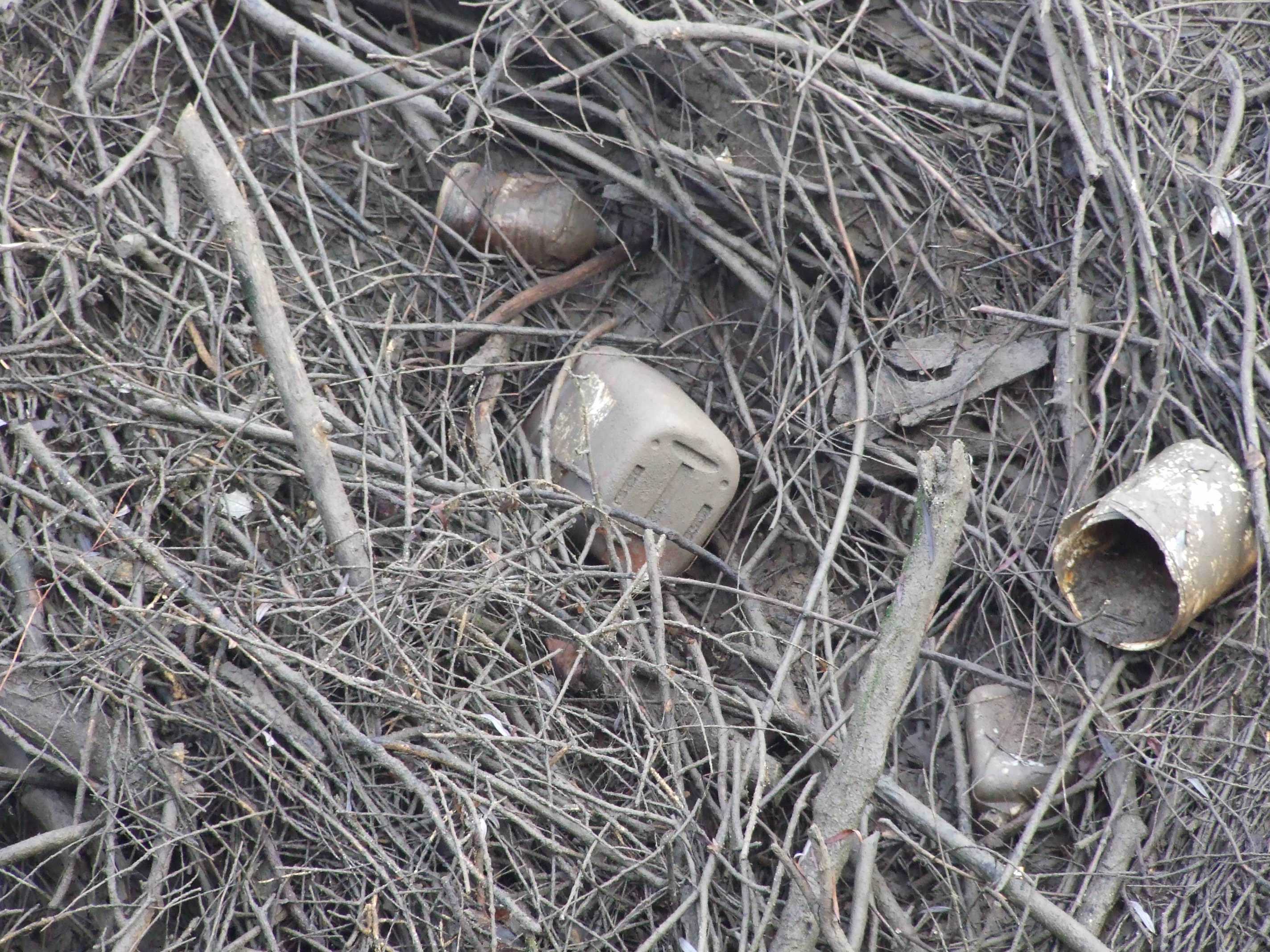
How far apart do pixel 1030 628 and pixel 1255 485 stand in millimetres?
649

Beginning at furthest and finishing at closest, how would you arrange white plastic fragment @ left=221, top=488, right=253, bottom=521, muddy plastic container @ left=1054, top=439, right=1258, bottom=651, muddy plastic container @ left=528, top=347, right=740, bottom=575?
muddy plastic container @ left=528, top=347, right=740, bottom=575 → white plastic fragment @ left=221, top=488, right=253, bottom=521 → muddy plastic container @ left=1054, top=439, right=1258, bottom=651

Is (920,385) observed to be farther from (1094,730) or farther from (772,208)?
(1094,730)

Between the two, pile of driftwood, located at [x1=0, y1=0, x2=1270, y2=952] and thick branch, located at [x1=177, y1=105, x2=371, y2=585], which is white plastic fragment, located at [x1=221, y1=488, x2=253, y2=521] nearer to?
pile of driftwood, located at [x1=0, y1=0, x2=1270, y2=952]

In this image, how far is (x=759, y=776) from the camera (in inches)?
89.9

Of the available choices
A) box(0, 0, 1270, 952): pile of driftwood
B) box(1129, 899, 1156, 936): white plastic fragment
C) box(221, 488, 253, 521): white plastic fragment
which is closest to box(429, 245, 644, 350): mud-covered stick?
box(0, 0, 1270, 952): pile of driftwood

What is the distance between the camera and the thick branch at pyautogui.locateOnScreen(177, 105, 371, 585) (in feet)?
6.70

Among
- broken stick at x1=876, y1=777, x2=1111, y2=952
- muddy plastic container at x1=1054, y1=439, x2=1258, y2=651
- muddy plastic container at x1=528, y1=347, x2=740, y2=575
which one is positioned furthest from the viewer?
muddy plastic container at x1=528, y1=347, x2=740, y2=575

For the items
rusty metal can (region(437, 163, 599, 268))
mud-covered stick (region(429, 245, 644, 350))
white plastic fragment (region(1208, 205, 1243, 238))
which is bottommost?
mud-covered stick (region(429, 245, 644, 350))

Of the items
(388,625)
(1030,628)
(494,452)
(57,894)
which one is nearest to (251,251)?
(388,625)

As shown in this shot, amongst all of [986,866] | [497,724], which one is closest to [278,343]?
[497,724]

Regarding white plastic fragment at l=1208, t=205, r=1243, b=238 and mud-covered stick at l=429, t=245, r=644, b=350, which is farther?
mud-covered stick at l=429, t=245, r=644, b=350

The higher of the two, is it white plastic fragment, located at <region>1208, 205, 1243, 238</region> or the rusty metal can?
white plastic fragment, located at <region>1208, 205, 1243, 238</region>

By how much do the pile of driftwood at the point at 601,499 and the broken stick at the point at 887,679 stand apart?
0.04 ft

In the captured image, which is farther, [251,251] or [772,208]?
[772,208]
